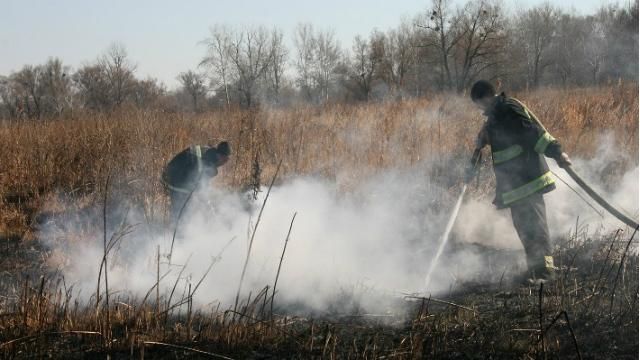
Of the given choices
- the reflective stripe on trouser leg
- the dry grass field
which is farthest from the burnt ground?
the reflective stripe on trouser leg

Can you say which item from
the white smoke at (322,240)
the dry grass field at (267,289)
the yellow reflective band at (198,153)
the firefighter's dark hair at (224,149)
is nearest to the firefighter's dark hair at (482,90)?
the dry grass field at (267,289)

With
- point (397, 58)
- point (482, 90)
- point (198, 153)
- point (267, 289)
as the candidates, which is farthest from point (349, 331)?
point (397, 58)

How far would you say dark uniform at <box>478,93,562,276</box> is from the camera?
479 centimetres

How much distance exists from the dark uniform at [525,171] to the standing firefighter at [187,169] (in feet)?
10.5

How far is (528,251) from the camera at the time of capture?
191 inches

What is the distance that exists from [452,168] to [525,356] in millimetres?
5615

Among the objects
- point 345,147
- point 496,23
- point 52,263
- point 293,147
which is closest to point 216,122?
point 293,147

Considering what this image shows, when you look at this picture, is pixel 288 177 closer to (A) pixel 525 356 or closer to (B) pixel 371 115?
(B) pixel 371 115

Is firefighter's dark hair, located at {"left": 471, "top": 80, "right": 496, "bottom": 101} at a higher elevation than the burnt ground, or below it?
higher

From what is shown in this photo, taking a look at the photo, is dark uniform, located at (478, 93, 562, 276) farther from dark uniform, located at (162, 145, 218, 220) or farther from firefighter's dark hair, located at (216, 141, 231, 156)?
dark uniform, located at (162, 145, 218, 220)

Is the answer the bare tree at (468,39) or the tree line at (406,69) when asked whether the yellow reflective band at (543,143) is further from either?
the bare tree at (468,39)

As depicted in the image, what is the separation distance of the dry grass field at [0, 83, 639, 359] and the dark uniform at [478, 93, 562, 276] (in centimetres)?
42

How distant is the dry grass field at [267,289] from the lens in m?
3.35

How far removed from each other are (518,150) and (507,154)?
108 mm
